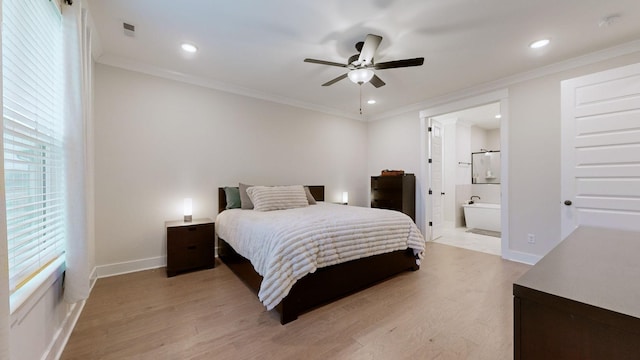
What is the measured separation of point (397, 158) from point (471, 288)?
9.53 feet

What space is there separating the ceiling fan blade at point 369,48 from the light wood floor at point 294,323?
7.66 ft

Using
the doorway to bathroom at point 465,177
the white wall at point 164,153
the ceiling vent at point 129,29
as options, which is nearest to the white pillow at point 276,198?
the white wall at point 164,153

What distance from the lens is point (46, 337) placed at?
4.79 feet

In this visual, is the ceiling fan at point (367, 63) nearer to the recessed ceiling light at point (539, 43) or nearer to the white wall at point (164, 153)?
the recessed ceiling light at point (539, 43)

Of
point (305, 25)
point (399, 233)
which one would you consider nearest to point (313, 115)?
point (305, 25)

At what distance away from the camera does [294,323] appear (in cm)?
198

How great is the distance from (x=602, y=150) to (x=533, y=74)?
1292 mm

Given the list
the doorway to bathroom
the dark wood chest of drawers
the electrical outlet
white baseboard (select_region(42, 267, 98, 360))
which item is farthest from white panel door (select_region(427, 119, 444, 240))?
white baseboard (select_region(42, 267, 98, 360))

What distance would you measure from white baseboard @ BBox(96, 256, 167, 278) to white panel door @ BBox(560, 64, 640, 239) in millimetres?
4938

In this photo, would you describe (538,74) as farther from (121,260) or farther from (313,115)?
(121,260)

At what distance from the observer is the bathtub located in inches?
213

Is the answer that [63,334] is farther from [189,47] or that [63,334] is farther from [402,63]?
[402,63]

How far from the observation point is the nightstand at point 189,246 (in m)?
2.95

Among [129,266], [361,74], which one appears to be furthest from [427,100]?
[129,266]
